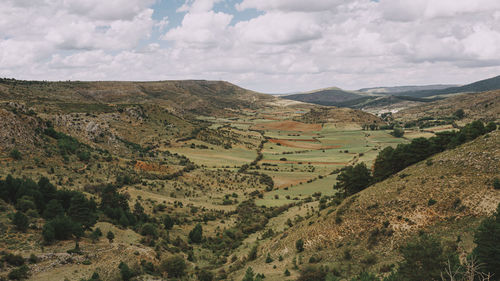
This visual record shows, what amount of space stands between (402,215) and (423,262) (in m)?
12.5

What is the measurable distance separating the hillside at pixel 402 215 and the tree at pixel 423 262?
16.5ft

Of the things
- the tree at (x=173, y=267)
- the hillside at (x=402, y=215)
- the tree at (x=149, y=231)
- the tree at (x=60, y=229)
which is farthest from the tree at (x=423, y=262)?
the tree at (x=60, y=229)

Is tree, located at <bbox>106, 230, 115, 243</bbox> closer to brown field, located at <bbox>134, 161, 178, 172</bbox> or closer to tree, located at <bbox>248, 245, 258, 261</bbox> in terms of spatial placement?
tree, located at <bbox>248, 245, 258, 261</bbox>

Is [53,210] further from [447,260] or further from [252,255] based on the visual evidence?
[447,260]

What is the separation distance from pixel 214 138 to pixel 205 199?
248 feet

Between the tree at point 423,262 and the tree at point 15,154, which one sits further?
the tree at point 15,154

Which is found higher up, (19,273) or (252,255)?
(19,273)

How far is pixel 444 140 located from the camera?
46.1 meters

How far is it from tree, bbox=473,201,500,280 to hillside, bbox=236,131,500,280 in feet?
13.8

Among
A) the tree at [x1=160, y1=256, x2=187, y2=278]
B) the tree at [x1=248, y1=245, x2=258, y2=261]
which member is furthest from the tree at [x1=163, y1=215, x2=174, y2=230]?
the tree at [x1=248, y1=245, x2=258, y2=261]

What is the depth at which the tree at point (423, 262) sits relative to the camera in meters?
19.9

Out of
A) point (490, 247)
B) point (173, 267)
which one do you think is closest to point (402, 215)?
point (490, 247)

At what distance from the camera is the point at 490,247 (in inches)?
766

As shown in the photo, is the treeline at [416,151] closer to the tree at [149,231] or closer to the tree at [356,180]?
the tree at [356,180]
